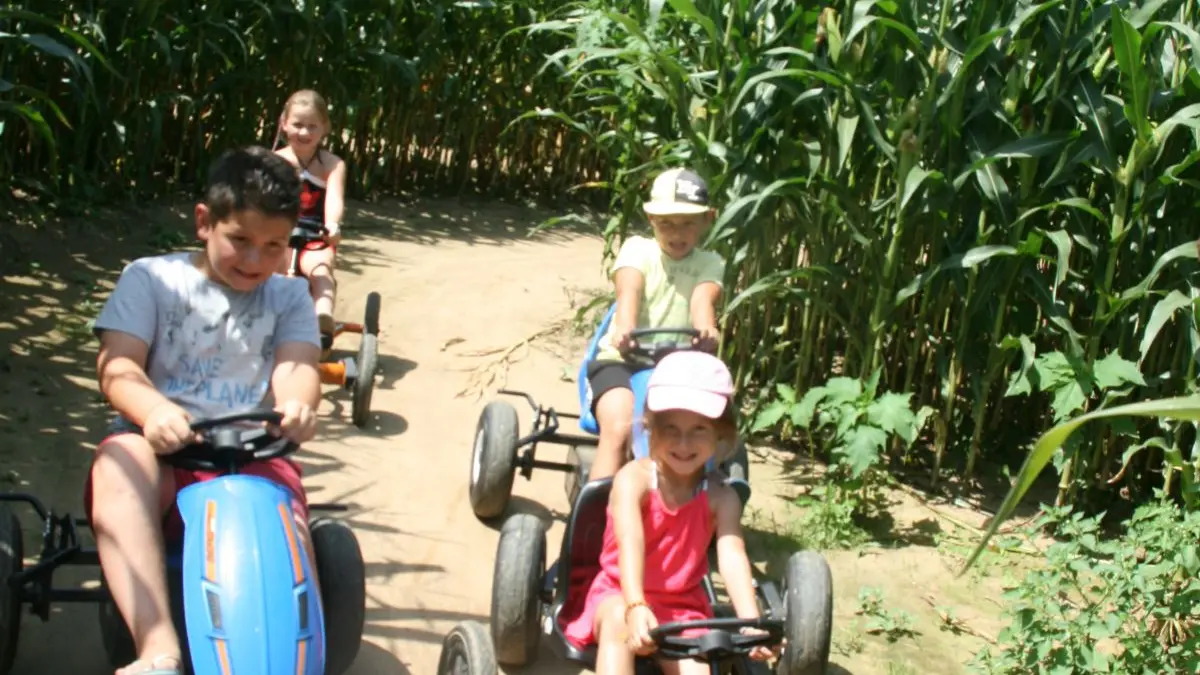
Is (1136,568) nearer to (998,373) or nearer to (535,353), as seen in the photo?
(998,373)

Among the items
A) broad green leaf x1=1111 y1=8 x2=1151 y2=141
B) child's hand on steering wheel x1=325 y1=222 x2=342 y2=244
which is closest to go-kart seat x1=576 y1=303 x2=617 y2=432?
child's hand on steering wheel x1=325 y1=222 x2=342 y2=244

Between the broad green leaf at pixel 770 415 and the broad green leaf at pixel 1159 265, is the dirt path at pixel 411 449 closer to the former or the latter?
the broad green leaf at pixel 770 415

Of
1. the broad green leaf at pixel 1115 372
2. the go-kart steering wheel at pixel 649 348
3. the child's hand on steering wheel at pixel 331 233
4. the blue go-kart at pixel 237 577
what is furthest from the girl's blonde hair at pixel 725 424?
the child's hand on steering wheel at pixel 331 233

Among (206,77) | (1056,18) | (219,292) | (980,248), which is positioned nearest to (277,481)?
(219,292)

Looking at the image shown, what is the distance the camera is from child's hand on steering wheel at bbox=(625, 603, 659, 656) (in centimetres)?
312

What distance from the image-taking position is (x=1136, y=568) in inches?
145

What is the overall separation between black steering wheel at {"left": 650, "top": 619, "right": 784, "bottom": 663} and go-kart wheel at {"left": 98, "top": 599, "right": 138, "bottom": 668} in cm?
113

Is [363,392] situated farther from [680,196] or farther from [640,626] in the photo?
[640,626]

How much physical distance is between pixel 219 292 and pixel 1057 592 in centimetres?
234

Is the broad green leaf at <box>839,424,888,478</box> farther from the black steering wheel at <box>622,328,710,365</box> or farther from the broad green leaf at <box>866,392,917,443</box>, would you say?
the black steering wheel at <box>622,328,710,365</box>

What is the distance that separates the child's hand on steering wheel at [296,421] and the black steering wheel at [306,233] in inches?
123

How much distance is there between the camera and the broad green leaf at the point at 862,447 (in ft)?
16.2

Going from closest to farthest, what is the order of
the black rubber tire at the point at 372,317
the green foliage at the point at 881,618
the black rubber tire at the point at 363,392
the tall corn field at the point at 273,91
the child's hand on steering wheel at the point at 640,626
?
the child's hand on steering wheel at the point at 640,626 → the green foliage at the point at 881,618 → the black rubber tire at the point at 363,392 → the black rubber tire at the point at 372,317 → the tall corn field at the point at 273,91

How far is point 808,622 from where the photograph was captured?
3.58 metres
